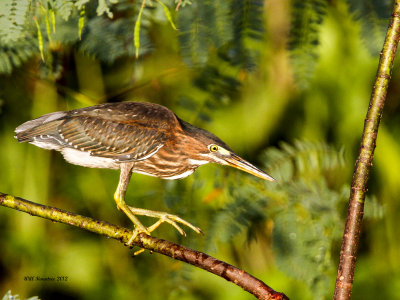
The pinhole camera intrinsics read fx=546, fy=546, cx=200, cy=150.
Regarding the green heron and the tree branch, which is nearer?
the tree branch

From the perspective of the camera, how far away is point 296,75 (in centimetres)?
153

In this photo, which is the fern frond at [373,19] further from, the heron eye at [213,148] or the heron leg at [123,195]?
the heron leg at [123,195]

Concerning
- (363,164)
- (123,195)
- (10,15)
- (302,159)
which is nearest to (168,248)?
(123,195)

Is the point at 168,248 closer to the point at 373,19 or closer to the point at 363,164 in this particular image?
the point at 363,164

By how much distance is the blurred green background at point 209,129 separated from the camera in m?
1.78

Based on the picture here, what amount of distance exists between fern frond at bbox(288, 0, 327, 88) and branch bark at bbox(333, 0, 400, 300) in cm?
61

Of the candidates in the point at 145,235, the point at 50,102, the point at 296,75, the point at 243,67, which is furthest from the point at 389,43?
the point at 50,102

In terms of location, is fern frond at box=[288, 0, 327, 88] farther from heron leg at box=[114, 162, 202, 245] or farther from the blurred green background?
heron leg at box=[114, 162, 202, 245]

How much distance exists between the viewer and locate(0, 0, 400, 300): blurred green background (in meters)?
1.78

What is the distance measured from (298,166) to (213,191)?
0.32 meters

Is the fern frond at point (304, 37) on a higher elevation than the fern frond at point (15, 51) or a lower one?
higher

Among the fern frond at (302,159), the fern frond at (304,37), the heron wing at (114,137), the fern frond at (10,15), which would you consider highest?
the fern frond at (304,37)

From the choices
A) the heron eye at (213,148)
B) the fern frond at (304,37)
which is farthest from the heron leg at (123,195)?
the fern frond at (304,37)

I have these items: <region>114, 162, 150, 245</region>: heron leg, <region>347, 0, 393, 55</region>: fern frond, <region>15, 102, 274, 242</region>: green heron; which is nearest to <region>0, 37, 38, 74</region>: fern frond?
<region>15, 102, 274, 242</region>: green heron
